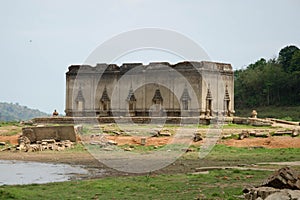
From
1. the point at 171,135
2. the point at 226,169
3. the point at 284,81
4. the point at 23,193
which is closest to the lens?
the point at 23,193

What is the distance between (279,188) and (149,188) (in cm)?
409

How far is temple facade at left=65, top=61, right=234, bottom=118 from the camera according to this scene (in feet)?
148

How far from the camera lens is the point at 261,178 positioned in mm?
17156

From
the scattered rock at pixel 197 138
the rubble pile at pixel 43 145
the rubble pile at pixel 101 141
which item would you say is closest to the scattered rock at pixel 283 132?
the scattered rock at pixel 197 138

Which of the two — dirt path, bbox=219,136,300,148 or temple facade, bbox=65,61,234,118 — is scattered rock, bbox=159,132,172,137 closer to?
dirt path, bbox=219,136,300,148

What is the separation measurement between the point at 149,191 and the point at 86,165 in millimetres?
8223

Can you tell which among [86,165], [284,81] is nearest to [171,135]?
[86,165]

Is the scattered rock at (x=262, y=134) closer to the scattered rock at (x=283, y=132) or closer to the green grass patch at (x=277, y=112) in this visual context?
the scattered rock at (x=283, y=132)

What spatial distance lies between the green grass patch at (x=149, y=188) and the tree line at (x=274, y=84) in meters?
53.6

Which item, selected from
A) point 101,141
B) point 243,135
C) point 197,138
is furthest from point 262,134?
point 101,141

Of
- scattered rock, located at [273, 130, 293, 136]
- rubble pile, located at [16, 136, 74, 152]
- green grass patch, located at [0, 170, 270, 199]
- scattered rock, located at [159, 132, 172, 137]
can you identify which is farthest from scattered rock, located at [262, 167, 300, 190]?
scattered rock, located at [159, 132, 172, 137]

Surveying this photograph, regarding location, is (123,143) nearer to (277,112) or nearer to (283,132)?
(283,132)

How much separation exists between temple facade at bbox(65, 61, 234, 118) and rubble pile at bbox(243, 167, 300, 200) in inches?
1193

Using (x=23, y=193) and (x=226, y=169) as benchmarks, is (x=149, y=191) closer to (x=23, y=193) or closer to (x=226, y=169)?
(x=23, y=193)
